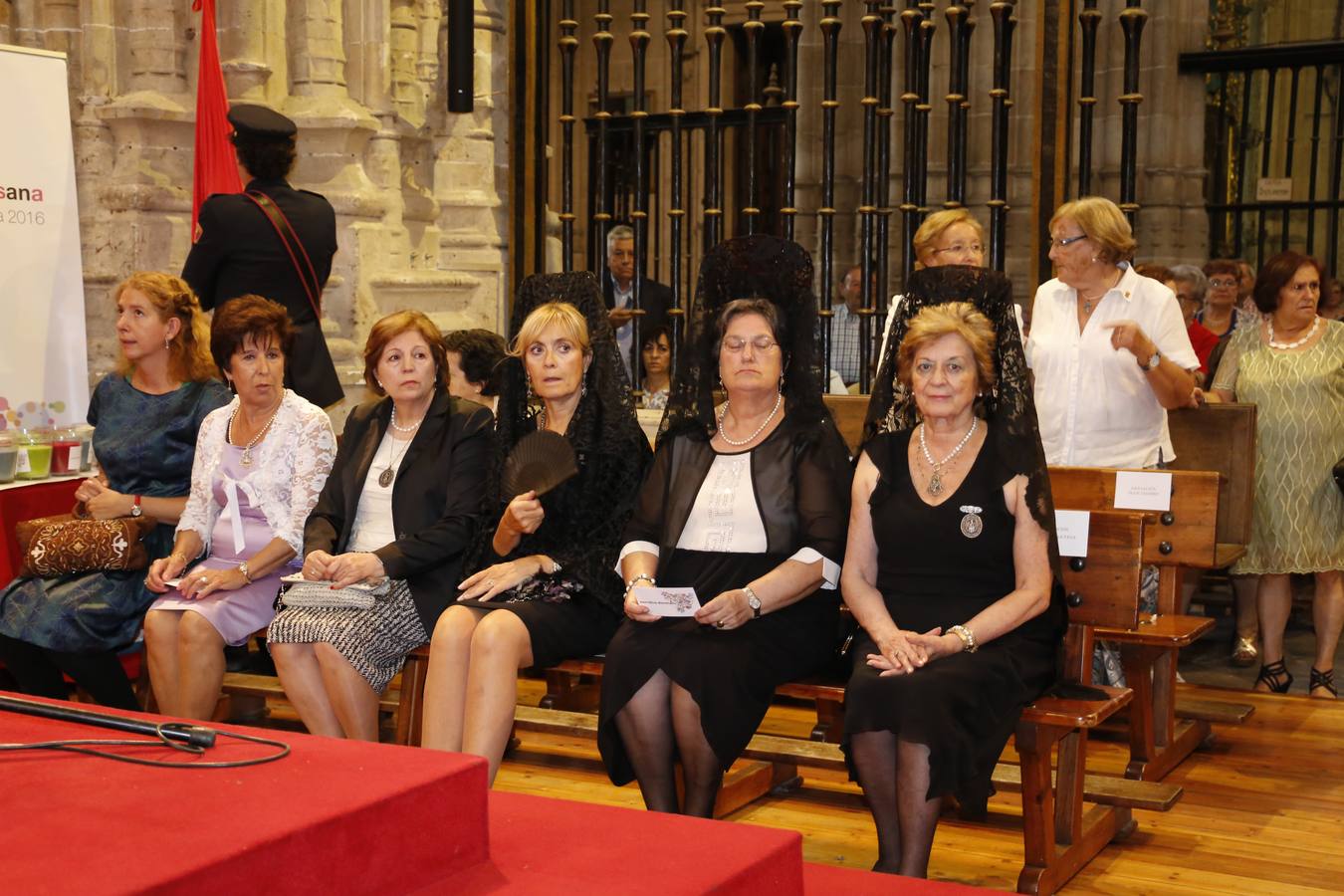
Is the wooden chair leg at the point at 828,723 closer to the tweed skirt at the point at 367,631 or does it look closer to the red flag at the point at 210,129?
the tweed skirt at the point at 367,631

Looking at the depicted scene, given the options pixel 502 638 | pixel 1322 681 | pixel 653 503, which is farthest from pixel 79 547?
pixel 1322 681

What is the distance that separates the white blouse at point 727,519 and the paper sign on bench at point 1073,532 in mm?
573

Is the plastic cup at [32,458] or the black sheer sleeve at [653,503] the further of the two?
the plastic cup at [32,458]

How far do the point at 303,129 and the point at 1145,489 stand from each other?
373cm

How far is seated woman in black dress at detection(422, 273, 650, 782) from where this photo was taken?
3.89 metres

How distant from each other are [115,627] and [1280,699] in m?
3.72

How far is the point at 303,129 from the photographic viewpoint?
6.31 m

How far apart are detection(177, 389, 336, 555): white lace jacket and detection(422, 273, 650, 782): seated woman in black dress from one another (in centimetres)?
59

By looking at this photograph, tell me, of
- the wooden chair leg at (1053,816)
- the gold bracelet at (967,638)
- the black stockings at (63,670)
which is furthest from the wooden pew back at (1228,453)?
the black stockings at (63,670)

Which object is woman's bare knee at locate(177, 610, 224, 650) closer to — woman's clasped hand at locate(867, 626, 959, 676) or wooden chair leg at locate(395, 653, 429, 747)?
wooden chair leg at locate(395, 653, 429, 747)

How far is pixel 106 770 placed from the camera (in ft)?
7.69

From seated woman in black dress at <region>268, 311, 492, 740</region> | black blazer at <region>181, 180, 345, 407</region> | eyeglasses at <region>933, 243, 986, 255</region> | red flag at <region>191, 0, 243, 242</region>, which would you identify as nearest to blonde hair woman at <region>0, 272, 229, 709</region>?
black blazer at <region>181, 180, 345, 407</region>

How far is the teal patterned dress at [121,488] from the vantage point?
14.8 feet

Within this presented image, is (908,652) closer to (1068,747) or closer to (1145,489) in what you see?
(1068,747)
